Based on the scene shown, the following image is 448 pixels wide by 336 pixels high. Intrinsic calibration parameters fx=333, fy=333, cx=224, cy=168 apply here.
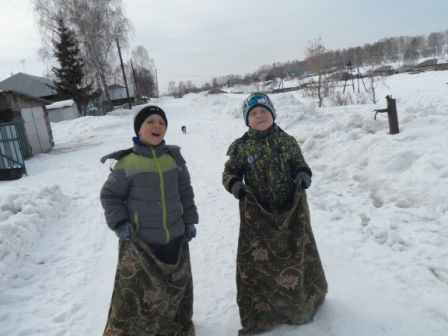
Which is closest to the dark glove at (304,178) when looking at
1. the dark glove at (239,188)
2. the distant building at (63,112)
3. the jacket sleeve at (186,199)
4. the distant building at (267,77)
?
the dark glove at (239,188)

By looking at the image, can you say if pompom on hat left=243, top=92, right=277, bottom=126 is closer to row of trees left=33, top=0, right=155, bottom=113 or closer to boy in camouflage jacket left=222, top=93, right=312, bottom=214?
boy in camouflage jacket left=222, top=93, right=312, bottom=214

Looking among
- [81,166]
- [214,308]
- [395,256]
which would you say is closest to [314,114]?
[81,166]

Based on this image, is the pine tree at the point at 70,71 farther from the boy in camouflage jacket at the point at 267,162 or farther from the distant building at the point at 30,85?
the boy in camouflage jacket at the point at 267,162

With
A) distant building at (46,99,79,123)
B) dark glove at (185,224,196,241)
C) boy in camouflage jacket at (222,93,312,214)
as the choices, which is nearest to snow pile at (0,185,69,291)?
dark glove at (185,224,196,241)

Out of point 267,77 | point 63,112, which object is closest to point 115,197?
point 63,112

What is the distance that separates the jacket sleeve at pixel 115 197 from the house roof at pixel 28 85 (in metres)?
41.2

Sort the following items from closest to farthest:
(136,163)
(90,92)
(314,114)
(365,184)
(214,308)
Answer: (136,163)
(214,308)
(365,184)
(314,114)
(90,92)

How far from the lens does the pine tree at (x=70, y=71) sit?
95.0 ft

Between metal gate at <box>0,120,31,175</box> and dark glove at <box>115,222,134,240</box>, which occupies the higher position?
metal gate at <box>0,120,31,175</box>

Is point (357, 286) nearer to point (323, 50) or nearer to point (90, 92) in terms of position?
point (323, 50)

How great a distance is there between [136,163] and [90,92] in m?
33.7

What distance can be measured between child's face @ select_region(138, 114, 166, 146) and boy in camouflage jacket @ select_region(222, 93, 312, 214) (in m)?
0.61

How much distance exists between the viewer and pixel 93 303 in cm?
319

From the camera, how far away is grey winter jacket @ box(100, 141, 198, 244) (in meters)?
2.25
